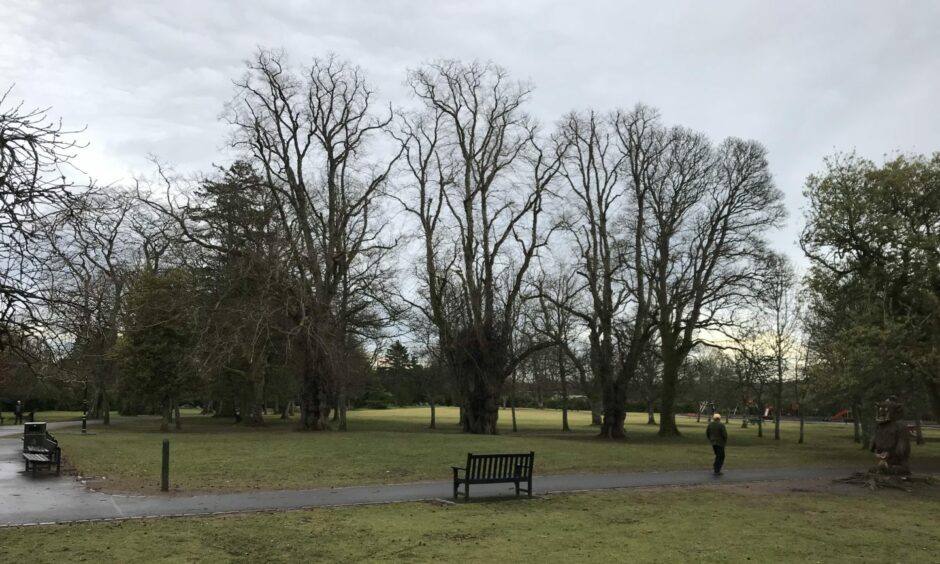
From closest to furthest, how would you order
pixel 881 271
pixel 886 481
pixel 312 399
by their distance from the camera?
pixel 886 481, pixel 881 271, pixel 312 399

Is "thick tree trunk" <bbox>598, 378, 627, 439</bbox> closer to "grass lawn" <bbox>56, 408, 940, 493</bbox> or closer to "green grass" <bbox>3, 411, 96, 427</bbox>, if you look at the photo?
"grass lawn" <bbox>56, 408, 940, 493</bbox>

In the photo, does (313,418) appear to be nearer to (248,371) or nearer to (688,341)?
(248,371)

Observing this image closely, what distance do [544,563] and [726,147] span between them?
3586 cm

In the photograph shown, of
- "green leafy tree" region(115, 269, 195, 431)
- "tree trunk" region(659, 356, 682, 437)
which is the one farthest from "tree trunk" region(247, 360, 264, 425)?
"tree trunk" region(659, 356, 682, 437)

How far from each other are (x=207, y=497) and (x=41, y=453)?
709 centimetres

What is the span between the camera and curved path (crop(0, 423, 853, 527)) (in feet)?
34.8

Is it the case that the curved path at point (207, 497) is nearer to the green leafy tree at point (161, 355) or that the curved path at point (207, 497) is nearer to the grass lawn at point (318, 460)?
the grass lawn at point (318, 460)

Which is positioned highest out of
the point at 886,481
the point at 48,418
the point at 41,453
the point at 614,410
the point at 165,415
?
the point at 41,453

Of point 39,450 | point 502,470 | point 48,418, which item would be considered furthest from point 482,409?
point 48,418

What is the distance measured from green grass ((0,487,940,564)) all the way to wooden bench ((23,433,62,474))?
7.73 m

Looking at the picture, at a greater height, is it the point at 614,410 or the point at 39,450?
the point at 39,450

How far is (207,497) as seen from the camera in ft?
40.4

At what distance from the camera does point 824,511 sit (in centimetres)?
1260

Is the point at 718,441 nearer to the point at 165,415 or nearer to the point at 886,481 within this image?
the point at 886,481
